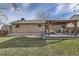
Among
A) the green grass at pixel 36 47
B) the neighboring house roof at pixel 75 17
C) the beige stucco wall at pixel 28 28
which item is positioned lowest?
the green grass at pixel 36 47

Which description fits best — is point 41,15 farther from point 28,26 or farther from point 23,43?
point 23,43

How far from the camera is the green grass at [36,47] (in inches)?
244

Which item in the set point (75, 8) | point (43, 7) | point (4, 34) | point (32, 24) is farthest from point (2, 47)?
point (75, 8)

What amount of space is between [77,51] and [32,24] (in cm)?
102

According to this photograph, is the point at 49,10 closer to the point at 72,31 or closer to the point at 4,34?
the point at 72,31

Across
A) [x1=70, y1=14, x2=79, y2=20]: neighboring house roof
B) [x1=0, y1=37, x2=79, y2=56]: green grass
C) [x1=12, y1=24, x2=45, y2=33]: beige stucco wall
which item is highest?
[x1=70, y1=14, x2=79, y2=20]: neighboring house roof

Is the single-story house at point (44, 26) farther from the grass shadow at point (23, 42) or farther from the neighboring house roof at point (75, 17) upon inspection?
the grass shadow at point (23, 42)

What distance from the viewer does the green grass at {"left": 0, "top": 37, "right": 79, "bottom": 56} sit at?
6204 millimetres

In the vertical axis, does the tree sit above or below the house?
above

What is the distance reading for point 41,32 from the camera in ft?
20.5

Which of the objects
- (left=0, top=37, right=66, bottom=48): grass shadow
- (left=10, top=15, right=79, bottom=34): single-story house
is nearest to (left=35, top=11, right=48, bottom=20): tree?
(left=10, top=15, right=79, bottom=34): single-story house

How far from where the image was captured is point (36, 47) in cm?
624

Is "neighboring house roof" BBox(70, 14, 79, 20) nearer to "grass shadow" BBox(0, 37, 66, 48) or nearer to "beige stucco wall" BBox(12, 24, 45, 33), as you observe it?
"beige stucco wall" BBox(12, 24, 45, 33)

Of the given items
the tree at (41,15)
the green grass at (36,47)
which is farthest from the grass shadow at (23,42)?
the tree at (41,15)
